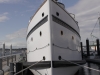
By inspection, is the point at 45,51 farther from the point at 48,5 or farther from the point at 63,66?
the point at 48,5

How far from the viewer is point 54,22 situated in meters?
6.99

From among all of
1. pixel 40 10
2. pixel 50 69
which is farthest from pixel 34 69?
pixel 40 10

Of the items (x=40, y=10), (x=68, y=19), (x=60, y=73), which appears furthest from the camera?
(x=68, y=19)

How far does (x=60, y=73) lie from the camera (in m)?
6.98

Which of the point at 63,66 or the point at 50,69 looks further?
the point at 63,66

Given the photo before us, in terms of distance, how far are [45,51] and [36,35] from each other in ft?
4.62

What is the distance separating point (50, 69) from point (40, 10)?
10.5ft

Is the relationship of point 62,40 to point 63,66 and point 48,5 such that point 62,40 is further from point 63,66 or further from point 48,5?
point 48,5

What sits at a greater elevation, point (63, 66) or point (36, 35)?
point (36, 35)

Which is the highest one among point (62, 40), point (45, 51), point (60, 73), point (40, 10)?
point (40, 10)

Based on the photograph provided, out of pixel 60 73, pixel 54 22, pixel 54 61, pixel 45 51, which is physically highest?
pixel 54 22

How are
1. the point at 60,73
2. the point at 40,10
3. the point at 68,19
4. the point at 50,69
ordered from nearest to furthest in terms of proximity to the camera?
the point at 50,69 → the point at 60,73 → the point at 40,10 → the point at 68,19

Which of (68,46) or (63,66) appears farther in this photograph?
(68,46)

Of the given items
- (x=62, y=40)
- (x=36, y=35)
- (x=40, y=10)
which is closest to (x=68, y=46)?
(x=62, y=40)
